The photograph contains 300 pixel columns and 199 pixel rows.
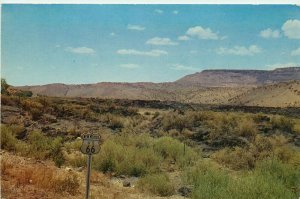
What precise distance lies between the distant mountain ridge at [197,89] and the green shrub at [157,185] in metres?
63.6

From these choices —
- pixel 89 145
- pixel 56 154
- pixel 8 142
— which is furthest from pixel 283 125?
pixel 89 145

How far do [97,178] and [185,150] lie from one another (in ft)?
19.7

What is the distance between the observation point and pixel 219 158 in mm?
18734

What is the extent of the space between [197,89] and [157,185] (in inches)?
A: 4184

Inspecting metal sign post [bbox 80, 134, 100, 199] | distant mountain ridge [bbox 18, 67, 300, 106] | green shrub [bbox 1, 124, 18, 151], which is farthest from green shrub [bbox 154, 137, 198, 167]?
distant mountain ridge [bbox 18, 67, 300, 106]

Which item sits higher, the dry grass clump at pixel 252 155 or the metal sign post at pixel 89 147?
the metal sign post at pixel 89 147

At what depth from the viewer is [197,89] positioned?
11881 cm

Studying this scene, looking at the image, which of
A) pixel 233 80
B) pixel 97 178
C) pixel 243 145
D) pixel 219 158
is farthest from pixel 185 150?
pixel 233 80

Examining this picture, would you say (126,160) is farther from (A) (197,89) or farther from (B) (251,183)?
(A) (197,89)

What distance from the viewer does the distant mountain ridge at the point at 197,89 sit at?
322 ft

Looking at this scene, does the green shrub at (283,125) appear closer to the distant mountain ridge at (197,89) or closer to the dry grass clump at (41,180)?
the dry grass clump at (41,180)

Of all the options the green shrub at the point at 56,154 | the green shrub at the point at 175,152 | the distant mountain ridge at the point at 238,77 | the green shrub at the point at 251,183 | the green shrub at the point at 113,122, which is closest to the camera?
the green shrub at the point at 251,183

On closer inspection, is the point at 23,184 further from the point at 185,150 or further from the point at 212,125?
the point at 212,125

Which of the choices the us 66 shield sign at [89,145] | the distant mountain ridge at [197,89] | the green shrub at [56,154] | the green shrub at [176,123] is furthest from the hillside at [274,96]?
the us 66 shield sign at [89,145]
